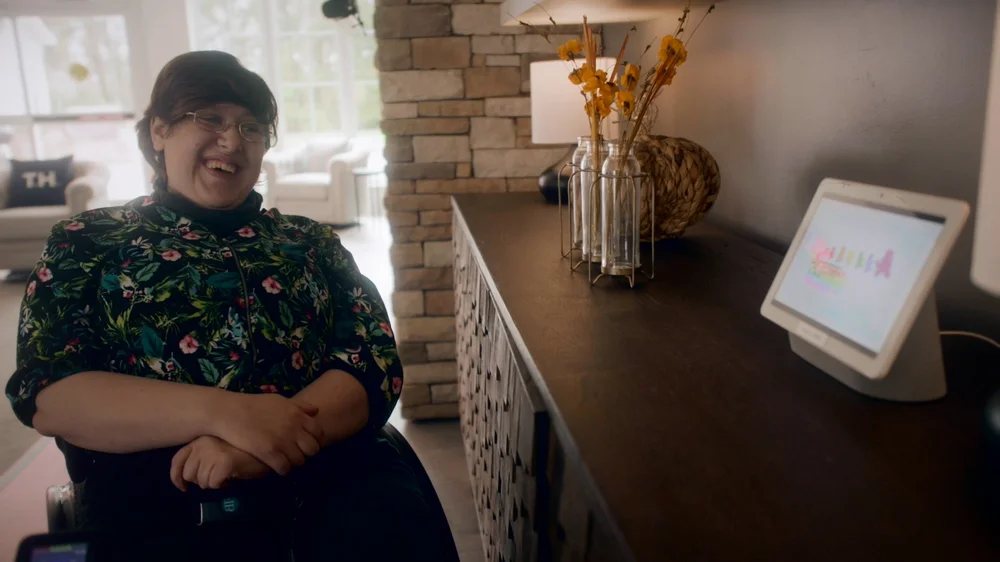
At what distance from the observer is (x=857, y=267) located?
0.90m

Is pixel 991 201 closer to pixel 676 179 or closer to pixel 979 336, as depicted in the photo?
pixel 979 336

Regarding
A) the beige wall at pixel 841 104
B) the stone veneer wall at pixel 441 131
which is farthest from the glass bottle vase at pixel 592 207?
the stone veneer wall at pixel 441 131

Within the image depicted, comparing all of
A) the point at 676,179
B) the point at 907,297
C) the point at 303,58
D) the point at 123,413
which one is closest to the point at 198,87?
the point at 123,413

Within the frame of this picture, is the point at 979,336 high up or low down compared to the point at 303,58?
down

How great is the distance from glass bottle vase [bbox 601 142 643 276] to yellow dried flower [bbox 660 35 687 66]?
0.18 meters

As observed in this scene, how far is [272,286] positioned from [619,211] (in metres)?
0.68

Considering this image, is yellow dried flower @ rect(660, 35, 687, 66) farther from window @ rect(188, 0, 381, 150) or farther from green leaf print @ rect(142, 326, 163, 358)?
window @ rect(188, 0, 381, 150)

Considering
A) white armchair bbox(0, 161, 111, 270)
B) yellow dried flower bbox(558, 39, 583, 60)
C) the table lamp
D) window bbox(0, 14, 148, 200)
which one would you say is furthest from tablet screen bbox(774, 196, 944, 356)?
window bbox(0, 14, 148, 200)

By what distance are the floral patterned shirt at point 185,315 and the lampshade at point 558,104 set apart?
1039mm

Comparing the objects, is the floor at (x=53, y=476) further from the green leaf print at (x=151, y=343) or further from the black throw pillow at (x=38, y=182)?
the black throw pillow at (x=38, y=182)

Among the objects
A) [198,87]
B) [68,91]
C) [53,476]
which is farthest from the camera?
[68,91]

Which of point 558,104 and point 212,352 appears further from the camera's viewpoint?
point 558,104

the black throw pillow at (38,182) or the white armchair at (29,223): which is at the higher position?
the black throw pillow at (38,182)

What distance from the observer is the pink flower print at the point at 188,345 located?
1.37 metres
